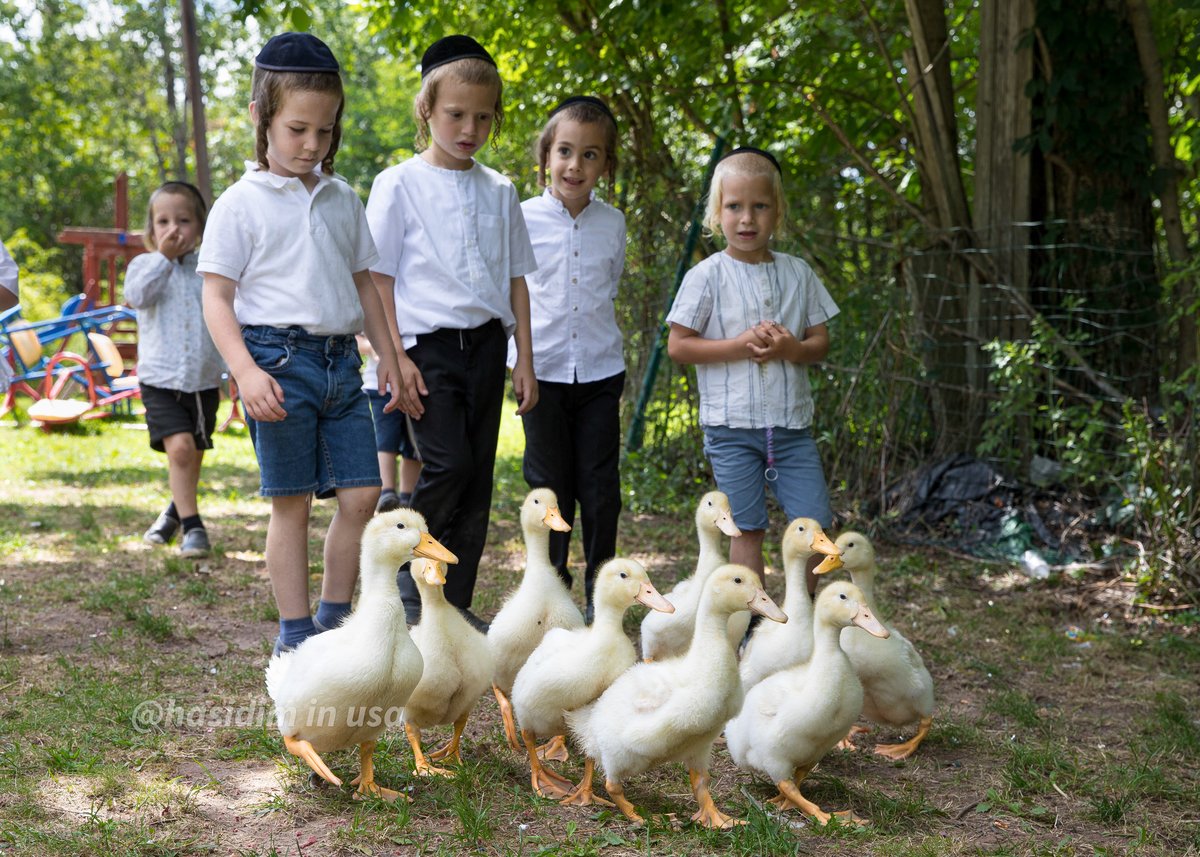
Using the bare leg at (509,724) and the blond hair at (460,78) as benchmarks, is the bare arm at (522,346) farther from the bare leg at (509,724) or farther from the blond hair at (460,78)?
the bare leg at (509,724)

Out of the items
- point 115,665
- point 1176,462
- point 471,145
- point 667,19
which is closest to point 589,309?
point 471,145

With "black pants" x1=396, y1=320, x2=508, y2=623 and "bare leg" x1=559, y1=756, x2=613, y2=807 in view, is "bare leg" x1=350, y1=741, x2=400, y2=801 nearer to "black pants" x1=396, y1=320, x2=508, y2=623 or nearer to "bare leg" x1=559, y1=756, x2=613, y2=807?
"bare leg" x1=559, y1=756, x2=613, y2=807

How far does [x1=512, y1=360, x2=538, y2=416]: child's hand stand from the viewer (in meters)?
4.48

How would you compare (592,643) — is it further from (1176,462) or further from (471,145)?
(1176,462)

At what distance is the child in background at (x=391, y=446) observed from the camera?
233 inches

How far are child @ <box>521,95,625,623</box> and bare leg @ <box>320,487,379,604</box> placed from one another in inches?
40.4

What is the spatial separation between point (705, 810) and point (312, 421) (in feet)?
5.86

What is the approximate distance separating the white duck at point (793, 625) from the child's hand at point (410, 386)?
1.42 metres

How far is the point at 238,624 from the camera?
505 centimetres

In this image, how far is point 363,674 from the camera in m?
2.89

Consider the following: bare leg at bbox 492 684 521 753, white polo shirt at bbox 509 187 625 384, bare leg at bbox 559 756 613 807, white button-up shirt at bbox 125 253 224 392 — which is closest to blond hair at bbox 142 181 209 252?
white button-up shirt at bbox 125 253 224 392

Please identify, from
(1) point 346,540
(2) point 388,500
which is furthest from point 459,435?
(2) point 388,500

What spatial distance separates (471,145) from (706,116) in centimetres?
502

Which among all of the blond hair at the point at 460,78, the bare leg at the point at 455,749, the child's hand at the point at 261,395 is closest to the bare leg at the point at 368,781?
the bare leg at the point at 455,749
